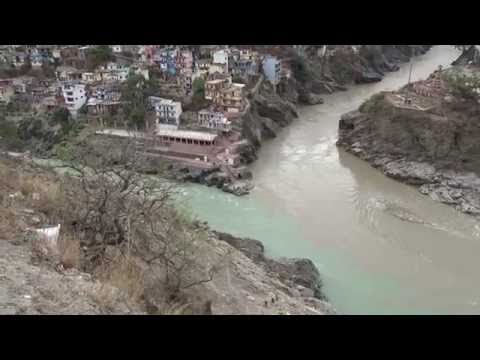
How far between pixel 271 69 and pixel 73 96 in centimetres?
899

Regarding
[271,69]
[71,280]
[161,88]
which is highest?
[71,280]

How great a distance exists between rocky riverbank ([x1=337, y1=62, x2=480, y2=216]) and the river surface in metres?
0.57

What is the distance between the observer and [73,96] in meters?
18.3

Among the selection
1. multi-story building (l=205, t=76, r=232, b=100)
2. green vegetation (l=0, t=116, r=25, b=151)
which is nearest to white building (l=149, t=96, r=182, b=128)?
multi-story building (l=205, t=76, r=232, b=100)

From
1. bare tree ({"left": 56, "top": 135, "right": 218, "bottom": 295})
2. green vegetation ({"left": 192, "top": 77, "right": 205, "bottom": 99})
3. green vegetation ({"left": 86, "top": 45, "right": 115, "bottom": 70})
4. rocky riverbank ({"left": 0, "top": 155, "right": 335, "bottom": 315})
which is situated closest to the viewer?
rocky riverbank ({"left": 0, "top": 155, "right": 335, "bottom": 315})

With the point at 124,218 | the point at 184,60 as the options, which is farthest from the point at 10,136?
the point at 124,218

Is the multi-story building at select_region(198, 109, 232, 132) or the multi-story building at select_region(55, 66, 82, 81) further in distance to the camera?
the multi-story building at select_region(55, 66, 82, 81)

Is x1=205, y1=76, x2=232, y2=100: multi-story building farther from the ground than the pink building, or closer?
closer

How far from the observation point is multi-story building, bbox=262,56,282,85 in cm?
2136

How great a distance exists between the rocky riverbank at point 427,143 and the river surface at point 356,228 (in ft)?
1.87

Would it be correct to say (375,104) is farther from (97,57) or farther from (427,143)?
(97,57)

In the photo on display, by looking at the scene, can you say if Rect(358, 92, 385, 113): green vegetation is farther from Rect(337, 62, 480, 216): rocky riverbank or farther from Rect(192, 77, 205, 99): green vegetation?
Rect(192, 77, 205, 99): green vegetation

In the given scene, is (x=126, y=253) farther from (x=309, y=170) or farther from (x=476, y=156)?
(x=476, y=156)
